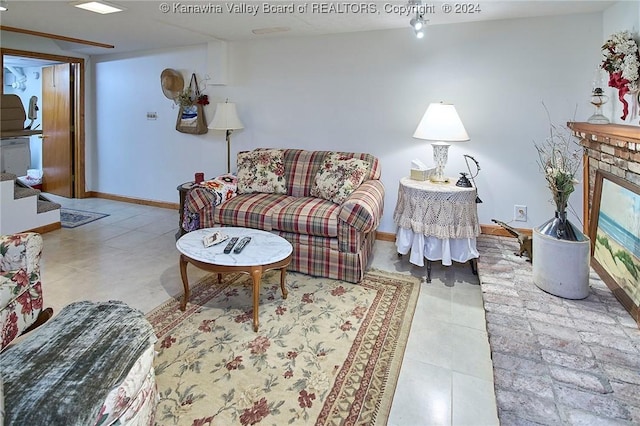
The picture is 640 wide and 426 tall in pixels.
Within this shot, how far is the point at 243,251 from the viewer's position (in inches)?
97.3

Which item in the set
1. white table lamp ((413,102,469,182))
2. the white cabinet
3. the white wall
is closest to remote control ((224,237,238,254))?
white table lamp ((413,102,469,182))

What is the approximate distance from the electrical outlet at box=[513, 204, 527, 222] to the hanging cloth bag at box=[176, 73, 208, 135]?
3629mm

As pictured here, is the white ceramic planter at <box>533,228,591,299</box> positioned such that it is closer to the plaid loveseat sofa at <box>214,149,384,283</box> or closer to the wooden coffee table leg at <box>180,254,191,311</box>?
the plaid loveseat sofa at <box>214,149,384,283</box>

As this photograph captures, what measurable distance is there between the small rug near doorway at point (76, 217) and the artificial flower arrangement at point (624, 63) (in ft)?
17.0

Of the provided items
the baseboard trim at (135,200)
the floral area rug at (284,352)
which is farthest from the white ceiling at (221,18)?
the floral area rug at (284,352)

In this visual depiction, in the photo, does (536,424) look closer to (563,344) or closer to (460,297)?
(563,344)

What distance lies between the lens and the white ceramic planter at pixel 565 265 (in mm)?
2111

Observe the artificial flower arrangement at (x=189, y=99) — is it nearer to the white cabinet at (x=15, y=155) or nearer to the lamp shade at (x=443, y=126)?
the lamp shade at (x=443, y=126)

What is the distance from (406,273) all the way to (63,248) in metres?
3.24

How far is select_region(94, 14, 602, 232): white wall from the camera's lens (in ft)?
10.8

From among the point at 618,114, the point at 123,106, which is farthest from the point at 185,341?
the point at 123,106

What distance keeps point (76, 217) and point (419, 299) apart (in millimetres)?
4321

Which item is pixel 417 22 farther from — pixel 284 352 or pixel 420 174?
pixel 284 352

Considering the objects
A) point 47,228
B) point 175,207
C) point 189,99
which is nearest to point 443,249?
point 189,99
